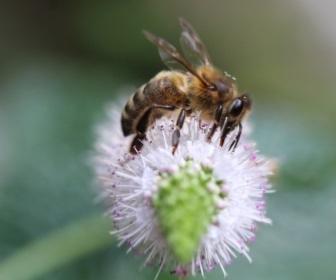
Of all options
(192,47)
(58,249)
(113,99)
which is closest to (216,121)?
(192,47)

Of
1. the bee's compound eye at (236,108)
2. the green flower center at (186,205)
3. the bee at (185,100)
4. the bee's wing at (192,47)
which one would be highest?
the bee's wing at (192,47)

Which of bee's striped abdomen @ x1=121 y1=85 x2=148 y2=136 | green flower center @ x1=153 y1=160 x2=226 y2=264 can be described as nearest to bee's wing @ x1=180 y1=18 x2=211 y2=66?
bee's striped abdomen @ x1=121 y1=85 x2=148 y2=136

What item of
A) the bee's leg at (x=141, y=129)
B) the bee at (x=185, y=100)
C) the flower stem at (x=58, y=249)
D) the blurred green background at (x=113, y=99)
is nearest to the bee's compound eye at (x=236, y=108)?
the bee at (x=185, y=100)

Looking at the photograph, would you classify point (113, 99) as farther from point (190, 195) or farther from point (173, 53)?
point (190, 195)

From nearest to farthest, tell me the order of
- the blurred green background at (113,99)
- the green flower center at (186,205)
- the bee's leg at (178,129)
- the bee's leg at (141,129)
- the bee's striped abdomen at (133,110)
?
1. the green flower center at (186,205)
2. the bee's leg at (178,129)
3. the bee's leg at (141,129)
4. the bee's striped abdomen at (133,110)
5. the blurred green background at (113,99)

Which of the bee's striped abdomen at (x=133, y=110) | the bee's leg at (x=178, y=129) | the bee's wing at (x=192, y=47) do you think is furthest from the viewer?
the bee's wing at (x=192, y=47)

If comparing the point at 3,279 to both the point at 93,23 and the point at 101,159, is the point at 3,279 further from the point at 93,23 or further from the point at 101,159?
the point at 93,23

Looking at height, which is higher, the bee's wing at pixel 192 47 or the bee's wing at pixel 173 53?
the bee's wing at pixel 192 47

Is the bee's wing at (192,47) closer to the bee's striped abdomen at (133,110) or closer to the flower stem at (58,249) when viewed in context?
the bee's striped abdomen at (133,110)
